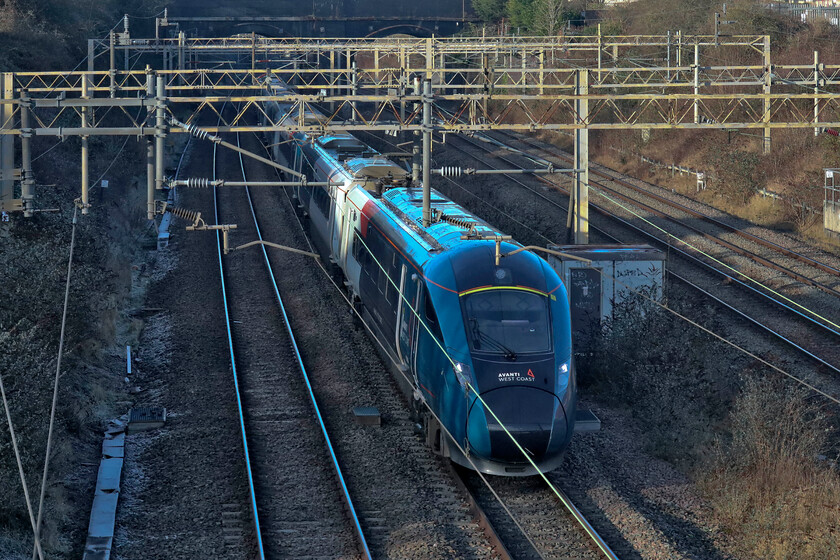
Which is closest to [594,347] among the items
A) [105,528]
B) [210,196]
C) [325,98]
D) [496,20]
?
[325,98]

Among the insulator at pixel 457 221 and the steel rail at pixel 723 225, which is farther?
the steel rail at pixel 723 225

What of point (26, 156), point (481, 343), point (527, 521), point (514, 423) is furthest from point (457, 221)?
point (26, 156)

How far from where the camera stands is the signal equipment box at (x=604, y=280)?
61.9ft

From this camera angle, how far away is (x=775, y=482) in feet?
40.8

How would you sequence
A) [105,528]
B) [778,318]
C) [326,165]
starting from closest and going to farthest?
[105,528], [778,318], [326,165]

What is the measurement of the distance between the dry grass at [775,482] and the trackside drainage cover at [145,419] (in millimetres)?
8088

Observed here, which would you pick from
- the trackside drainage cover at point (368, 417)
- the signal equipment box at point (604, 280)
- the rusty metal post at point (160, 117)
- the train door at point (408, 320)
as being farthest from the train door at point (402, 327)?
the signal equipment box at point (604, 280)

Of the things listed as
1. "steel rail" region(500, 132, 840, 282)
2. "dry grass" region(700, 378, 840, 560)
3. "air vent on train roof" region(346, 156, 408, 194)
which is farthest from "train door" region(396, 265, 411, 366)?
"steel rail" region(500, 132, 840, 282)

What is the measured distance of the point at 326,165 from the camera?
1019 inches

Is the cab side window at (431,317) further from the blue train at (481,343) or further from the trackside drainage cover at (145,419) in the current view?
the trackside drainage cover at (145,419)

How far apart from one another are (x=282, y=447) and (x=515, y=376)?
3926mm

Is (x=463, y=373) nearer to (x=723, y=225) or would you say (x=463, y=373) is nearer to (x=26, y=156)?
(x=26, y=156)

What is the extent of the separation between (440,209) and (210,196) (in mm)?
21982

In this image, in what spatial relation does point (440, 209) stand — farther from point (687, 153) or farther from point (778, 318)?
point (687, 153)
